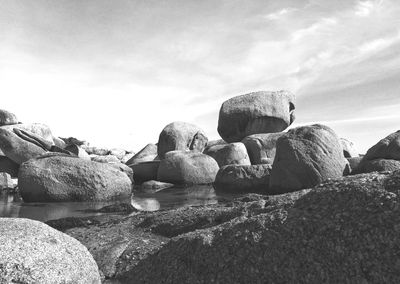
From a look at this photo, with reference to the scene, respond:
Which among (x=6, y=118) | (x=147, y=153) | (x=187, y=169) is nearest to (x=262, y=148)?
(x=187, y=169)

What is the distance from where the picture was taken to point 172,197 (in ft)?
46.3

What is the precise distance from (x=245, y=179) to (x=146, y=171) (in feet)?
22.1

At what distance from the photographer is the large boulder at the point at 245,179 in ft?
52.2

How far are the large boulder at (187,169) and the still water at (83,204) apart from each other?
9.12 feet

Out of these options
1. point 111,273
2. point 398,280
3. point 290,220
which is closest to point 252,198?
point 111,273

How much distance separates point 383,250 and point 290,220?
0.87 metres

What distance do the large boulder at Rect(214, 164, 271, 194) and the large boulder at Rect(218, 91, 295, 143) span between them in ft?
38.6

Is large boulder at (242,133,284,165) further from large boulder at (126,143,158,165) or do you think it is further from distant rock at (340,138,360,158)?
large boulder at (126,143,158,165)

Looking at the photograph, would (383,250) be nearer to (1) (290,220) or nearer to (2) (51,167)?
(1) (290,220)

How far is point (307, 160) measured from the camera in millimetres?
13867

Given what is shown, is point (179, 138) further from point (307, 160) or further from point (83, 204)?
point (83, 204)

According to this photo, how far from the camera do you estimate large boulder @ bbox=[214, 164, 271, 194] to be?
15896 mm

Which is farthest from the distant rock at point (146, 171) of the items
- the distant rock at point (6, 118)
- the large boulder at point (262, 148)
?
the distant rock at point (6, 118)

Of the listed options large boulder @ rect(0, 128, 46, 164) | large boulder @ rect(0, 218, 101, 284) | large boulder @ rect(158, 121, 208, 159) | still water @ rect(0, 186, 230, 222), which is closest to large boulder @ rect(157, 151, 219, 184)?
still water @ rect(0, 186, 230, 222)
